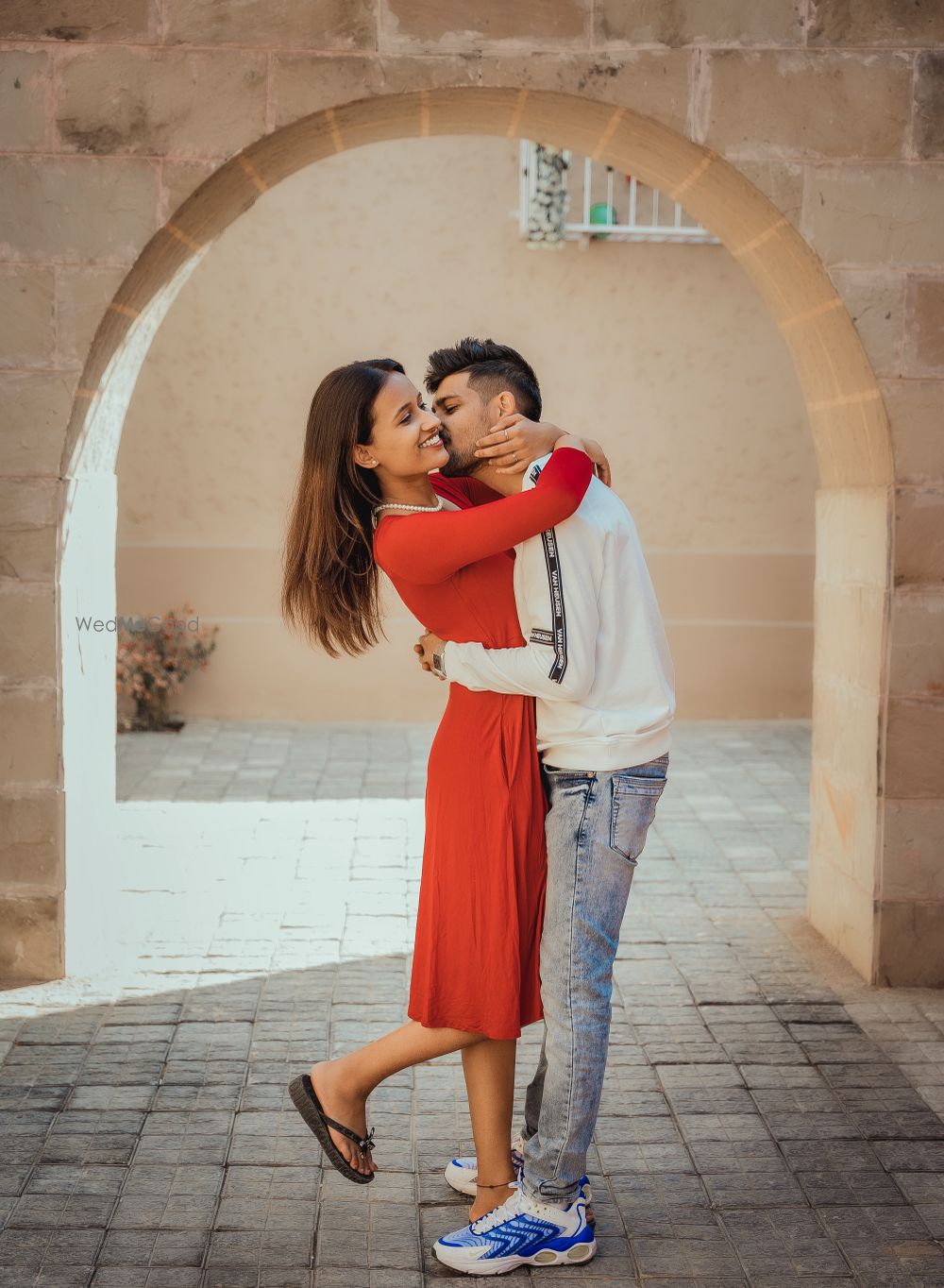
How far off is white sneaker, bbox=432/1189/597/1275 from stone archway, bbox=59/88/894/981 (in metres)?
1.89

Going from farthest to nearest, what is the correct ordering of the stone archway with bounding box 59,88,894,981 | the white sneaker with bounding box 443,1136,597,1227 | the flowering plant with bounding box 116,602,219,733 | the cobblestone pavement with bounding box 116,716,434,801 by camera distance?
the flowering plant with bounding box 116,602,219,733 < the cobblestone pavement with bounding box 116,716,434,801 < the stone archway with bounding box 59,88,894,981 < the white sneaker with bounding box 443,1136,597,1227

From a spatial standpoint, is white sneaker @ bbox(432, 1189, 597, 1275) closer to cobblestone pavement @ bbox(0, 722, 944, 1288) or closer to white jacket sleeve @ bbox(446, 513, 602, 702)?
cobblestone pavement @ bbox(0, 722, 944, 1288)

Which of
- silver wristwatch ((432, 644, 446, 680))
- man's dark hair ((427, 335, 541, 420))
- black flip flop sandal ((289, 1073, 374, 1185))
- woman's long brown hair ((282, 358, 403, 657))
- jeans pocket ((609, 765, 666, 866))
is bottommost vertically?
black flip flop sandal ((289, 1073, 374, 1185))

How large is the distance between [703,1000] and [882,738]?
972 millimetres

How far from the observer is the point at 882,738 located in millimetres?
4219

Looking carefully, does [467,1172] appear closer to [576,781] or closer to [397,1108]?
[397,1108]

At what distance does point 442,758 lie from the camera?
8.87 ft

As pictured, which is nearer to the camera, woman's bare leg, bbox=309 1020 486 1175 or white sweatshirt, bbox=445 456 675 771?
white sweatshirt, bbox=445 456 675 771

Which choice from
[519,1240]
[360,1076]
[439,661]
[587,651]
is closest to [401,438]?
[439,661]

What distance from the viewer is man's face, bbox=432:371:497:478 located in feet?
8.87

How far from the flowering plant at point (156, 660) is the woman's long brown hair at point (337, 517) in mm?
5970

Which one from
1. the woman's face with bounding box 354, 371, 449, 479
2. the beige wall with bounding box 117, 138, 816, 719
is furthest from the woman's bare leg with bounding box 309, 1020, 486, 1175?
the beige wall with bounding box 117, 138, 816, 719

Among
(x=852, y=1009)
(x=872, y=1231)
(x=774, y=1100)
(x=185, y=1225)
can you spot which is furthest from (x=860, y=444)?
(x=185, y=1225)

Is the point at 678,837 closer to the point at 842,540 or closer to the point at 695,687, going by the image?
the point at 842,540
